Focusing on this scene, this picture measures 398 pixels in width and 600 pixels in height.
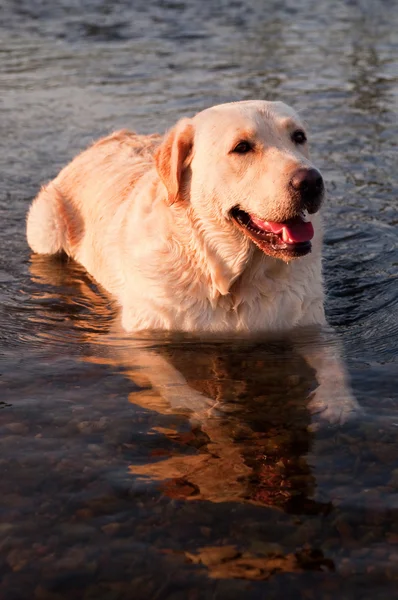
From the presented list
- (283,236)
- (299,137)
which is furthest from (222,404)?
(299,137)

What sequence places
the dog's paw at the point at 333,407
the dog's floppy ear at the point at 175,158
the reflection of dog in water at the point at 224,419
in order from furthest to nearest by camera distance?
the dog's floppy ear at the point at 175,158 < the dog's paw at the point at 333,407 < the reflection of dog in water at the point at 224,419

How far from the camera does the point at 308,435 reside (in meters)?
4.39

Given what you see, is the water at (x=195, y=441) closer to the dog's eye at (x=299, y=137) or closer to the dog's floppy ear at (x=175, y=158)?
the dog's floppy ear at (x=175, y=158)

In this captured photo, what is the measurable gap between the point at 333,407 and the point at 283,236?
104 centimetres

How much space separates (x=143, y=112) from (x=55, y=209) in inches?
155

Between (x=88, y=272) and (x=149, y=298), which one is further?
(x=88, y=272)

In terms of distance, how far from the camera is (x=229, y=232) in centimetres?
527

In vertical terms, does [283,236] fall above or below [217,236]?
above

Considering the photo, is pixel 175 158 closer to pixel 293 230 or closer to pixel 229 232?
pixel 229 232

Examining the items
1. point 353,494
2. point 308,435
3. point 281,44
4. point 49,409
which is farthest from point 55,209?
point 281,44

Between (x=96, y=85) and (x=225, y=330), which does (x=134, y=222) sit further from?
(x=96, y=85)

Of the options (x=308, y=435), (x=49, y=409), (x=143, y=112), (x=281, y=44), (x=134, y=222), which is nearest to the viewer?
(x=308, y=435)

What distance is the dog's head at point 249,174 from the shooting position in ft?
15.8

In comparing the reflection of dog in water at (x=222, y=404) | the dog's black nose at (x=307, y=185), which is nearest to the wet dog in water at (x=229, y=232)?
the dog's black nose at (x=307, y=185)
